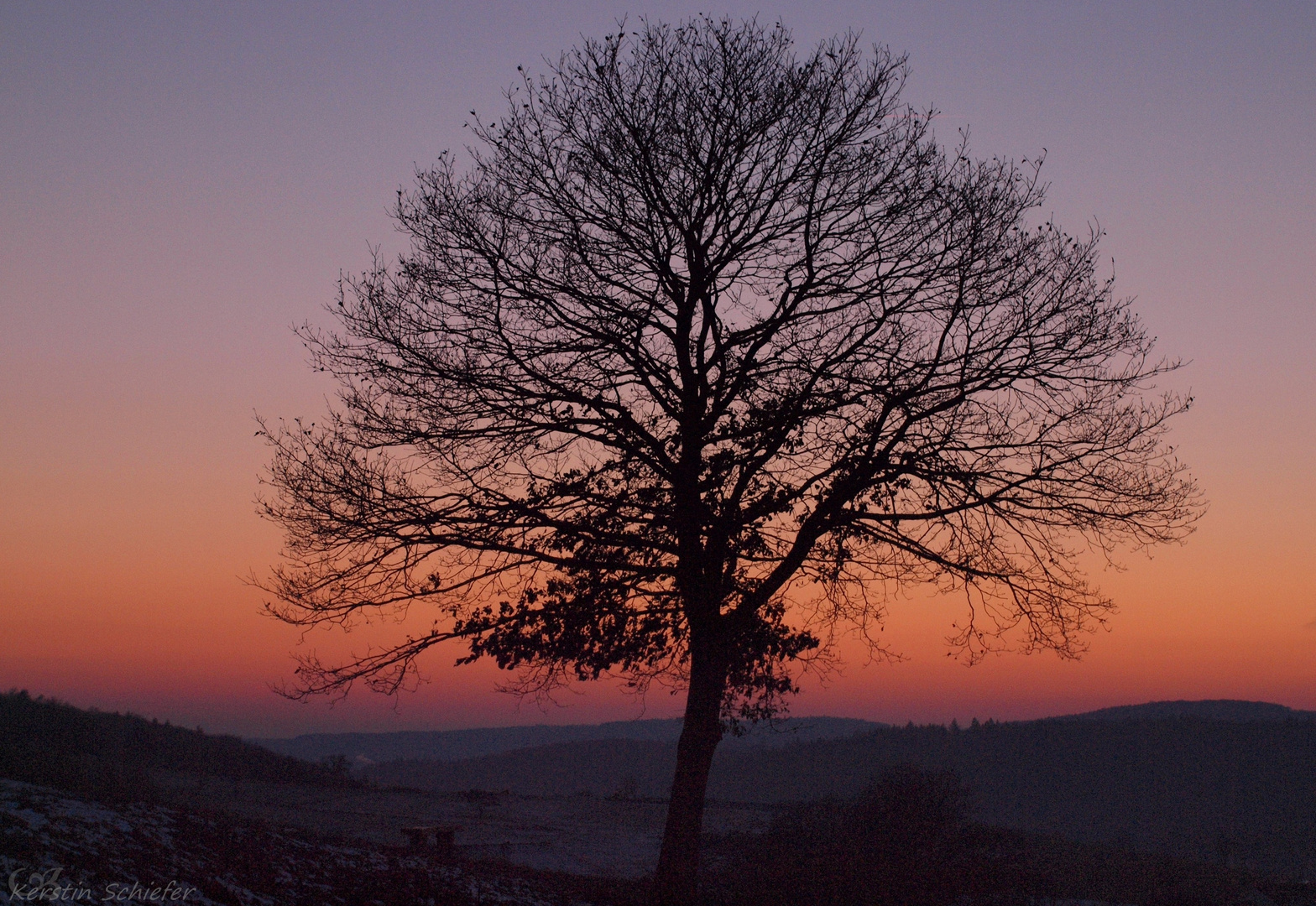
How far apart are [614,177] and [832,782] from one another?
3465cm

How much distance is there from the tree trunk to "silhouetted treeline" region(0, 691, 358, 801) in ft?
21.7

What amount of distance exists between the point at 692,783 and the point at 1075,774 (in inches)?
1391

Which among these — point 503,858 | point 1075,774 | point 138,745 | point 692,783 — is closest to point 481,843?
point 503,858

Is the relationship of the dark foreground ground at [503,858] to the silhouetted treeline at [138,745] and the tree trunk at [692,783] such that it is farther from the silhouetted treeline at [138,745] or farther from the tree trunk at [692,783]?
the silhouetted treeline at [138,745]

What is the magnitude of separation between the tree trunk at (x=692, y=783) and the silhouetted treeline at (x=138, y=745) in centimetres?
662

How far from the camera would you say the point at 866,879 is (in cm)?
1302

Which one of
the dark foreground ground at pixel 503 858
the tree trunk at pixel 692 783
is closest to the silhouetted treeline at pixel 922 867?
the dark foreground ground at pixel 503 858

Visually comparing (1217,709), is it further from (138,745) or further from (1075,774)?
(138,745)

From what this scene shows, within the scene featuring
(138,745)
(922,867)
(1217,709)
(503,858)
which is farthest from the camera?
(1217,709)

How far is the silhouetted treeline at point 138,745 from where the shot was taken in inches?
629

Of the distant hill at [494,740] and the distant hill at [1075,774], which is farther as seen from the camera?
the distant hill at [494,740]

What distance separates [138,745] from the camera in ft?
62.7

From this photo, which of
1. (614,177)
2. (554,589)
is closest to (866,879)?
(554,589)

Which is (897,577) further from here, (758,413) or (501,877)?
(501,877)
